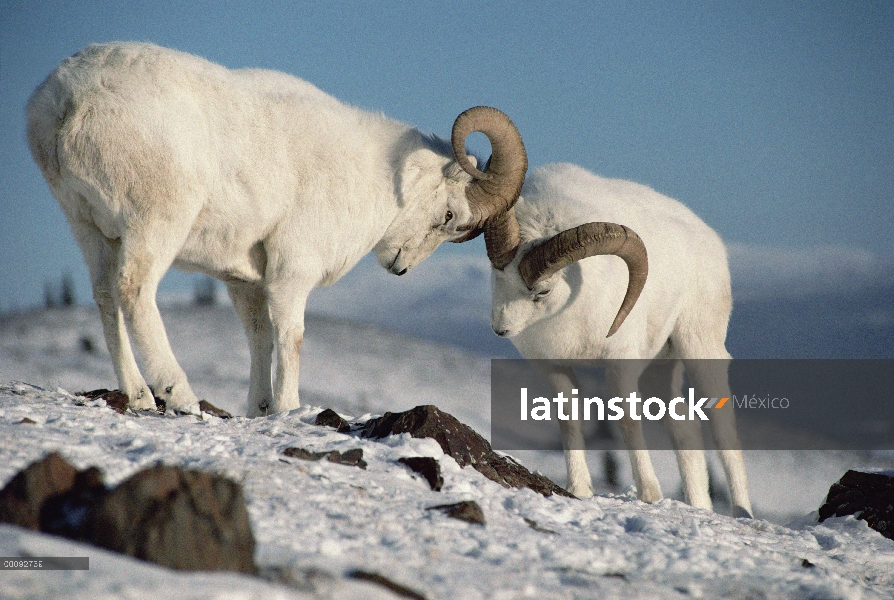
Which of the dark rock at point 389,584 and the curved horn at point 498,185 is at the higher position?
the curved horn at point 498,185

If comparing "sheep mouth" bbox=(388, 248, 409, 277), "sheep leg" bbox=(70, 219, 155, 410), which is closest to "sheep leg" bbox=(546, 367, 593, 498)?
"sheep mouth" bbox=(388, 248, 409, 277)

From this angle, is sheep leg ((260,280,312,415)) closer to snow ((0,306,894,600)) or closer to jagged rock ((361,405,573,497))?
snow ((0,306,894,600))

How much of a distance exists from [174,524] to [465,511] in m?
2.15

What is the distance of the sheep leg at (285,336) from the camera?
8062 mm

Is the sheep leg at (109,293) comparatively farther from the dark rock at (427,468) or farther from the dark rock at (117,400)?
the dark rock at (427,468)

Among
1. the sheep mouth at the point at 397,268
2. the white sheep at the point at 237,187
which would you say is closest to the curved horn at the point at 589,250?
the white sheep at the point at 237,187

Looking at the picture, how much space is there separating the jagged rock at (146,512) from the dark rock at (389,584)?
45 cm

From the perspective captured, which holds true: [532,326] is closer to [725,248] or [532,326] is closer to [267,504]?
[725,248]

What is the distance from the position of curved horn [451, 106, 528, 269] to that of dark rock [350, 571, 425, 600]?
5.84 meters

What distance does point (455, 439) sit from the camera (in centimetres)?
687

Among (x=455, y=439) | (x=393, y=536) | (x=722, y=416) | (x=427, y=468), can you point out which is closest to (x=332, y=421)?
(x=455, y=439)

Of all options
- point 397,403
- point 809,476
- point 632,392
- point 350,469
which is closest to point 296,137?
point 350,469

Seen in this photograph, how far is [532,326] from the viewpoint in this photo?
30.5ft

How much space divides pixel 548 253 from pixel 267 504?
487 cm
